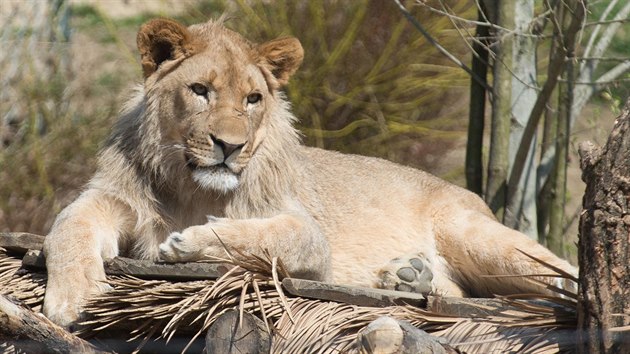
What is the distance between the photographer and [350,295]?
13.3ft

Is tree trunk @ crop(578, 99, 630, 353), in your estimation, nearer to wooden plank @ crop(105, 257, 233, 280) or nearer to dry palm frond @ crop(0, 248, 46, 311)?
wooden plank @ crop(105, 257, 233, 280)

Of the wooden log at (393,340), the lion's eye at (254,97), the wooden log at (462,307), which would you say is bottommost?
the wooden log at (462,307)

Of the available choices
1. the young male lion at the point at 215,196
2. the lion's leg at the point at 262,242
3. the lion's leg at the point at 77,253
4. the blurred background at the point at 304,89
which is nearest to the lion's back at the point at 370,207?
the young male lion at the point at 215,196

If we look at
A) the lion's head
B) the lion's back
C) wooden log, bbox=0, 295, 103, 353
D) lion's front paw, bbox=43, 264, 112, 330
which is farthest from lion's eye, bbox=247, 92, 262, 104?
wooden log, bbox=0, 295, 103, 353

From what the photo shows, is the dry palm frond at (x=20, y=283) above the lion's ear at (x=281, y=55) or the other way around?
the other way around

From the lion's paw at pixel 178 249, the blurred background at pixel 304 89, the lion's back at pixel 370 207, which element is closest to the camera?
the lion's paw at pixel 178 249

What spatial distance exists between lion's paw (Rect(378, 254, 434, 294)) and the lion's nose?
1.27 meters

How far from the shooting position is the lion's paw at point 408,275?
5.47m

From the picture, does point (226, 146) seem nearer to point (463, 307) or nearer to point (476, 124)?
point (463, 307)

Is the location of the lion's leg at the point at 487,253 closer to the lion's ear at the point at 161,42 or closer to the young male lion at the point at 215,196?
the young male lion at the point at 215,196

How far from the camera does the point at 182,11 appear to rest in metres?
10.3

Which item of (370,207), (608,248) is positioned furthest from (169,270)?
(370,207)

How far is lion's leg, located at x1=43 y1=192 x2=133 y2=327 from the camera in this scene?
423 centimetres

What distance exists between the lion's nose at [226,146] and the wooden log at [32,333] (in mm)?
1175
